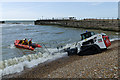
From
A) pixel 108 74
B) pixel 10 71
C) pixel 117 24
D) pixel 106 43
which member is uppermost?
pixel 117 24

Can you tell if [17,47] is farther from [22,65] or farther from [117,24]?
[117,24]

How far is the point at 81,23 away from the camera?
57.1 meters

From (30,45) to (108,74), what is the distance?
15.1m

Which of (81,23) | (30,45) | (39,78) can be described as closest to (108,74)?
(39,78)

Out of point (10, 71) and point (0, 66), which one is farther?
point (0, 66)

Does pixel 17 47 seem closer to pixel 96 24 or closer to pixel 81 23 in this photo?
pixel 96 24

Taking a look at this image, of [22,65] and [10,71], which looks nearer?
[10,71]

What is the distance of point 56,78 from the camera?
703 cm

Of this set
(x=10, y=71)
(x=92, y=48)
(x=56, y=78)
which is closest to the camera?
(x=56, y=78)

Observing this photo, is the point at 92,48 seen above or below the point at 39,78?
above

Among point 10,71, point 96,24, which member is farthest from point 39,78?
point 96,24

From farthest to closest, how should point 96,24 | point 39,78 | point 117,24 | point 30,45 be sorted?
point 96,24 → point 117,24 → point 30,45 → point 39,78

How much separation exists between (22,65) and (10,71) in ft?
4.40

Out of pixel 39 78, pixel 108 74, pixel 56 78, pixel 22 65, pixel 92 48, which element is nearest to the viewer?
pixel 108 74
